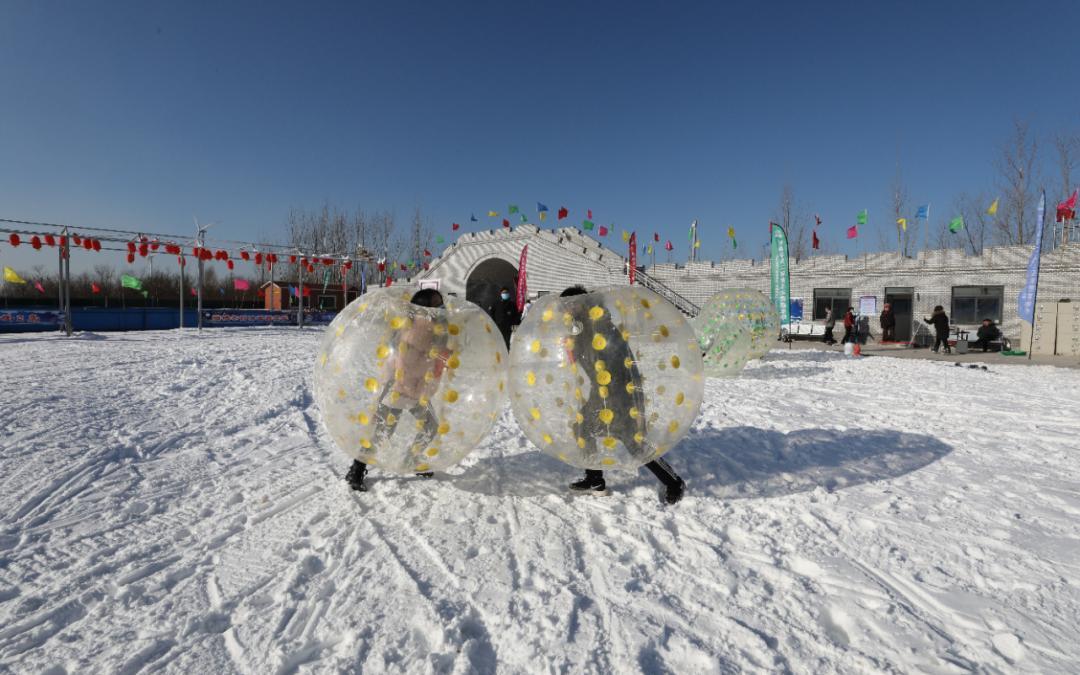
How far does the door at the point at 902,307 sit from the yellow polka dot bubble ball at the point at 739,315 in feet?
58.2

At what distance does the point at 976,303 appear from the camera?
75.0 feet

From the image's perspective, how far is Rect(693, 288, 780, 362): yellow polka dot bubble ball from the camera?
9664mm

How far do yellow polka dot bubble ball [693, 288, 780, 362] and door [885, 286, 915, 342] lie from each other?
17724mm

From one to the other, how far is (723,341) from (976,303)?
68.5 ft

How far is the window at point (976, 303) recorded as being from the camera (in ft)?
73.7

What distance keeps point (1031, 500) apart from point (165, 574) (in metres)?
5.90

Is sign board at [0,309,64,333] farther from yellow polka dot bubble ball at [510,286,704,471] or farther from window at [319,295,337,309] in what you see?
yellow polka dot bubble ball at [510,286,704,471]

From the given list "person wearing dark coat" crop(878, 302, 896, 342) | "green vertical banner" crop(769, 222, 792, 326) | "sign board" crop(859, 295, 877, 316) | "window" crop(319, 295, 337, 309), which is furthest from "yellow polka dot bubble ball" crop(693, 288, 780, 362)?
"window" crop(319, 295, 337, 309)

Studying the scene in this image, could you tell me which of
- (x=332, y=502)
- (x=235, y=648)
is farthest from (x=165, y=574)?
(x=332, y=502)

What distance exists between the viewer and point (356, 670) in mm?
2045

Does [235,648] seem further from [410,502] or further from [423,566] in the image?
[410,502]

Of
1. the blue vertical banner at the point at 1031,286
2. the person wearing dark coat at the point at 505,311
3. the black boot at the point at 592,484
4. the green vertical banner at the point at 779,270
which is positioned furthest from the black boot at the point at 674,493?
the blue vertical banner at the point at 1031,286

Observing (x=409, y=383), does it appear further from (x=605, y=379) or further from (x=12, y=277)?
(x=12, y=277)

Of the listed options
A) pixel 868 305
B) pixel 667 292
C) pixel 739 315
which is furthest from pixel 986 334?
pixel 667 292
